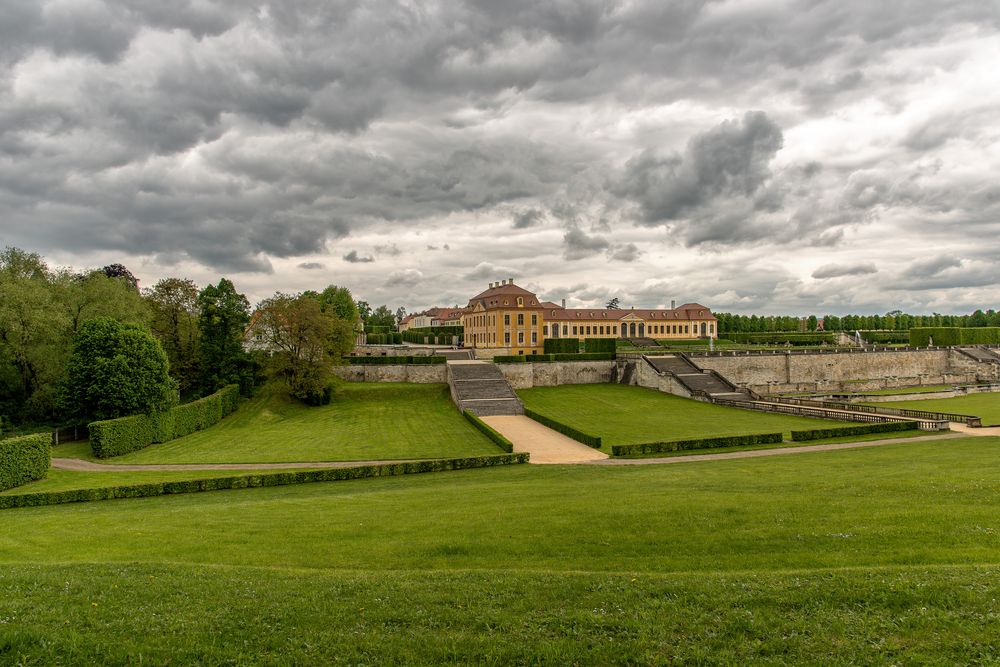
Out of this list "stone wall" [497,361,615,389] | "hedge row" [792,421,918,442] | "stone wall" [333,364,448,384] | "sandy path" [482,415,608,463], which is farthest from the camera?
"stone wall" [497,361,615,389]

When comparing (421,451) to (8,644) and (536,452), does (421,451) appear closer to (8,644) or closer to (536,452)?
(536,452)

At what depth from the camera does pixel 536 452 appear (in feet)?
99.6

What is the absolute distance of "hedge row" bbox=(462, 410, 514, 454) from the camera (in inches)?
1174

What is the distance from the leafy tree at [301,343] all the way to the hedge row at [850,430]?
3389cm

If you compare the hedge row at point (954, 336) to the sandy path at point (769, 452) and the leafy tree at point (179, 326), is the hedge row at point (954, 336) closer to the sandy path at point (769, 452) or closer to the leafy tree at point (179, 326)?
the sandy path at point (769, 452)

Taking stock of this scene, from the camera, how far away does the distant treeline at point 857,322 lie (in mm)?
108688

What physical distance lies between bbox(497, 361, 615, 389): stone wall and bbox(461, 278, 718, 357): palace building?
12.3 m

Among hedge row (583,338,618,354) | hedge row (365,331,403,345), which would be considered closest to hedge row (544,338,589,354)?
hedge row (583,338,618,354)

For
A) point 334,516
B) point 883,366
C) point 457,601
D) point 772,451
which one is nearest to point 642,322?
point 883,366

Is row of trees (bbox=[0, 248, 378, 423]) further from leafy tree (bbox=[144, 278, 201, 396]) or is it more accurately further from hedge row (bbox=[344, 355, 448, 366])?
hedge row (bbox=[344, 355, 448, 366])

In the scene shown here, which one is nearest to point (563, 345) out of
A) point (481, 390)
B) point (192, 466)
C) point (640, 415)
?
point (481, 390)

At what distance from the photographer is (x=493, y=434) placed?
3300 cm

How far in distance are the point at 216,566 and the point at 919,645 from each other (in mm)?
11679

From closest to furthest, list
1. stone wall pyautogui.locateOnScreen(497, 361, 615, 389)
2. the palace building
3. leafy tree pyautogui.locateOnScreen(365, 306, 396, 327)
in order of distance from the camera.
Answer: stone wall pyautogui.locateOnScreen(497, 361, 615, 389) < the palace building < leafy tree pyautogui.locateOnScreen(365, 306, 396, 327)
